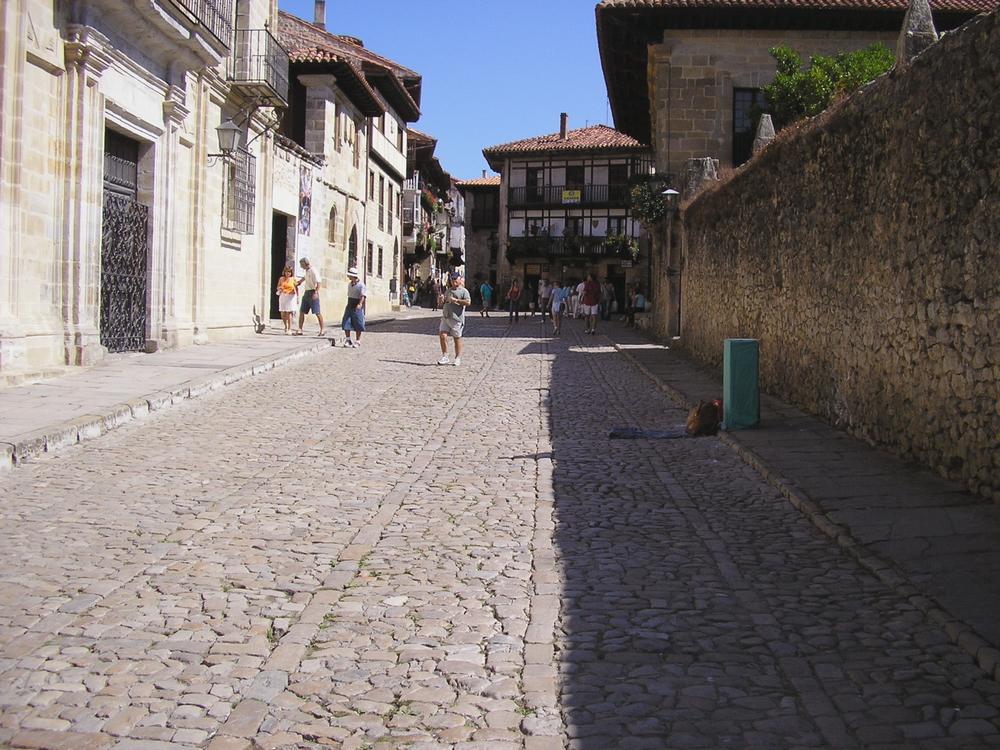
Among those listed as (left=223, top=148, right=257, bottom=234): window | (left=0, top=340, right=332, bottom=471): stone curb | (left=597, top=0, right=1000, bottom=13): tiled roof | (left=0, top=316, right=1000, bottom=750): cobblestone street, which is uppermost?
(left=597, top=0, right=1000, bottom=13): tiled roof

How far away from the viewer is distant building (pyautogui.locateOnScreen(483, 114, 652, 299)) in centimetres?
5941

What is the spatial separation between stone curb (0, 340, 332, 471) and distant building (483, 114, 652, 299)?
45709 millimetres

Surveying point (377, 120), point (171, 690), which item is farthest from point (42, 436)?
point (377, 120)

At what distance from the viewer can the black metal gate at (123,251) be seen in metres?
15.0

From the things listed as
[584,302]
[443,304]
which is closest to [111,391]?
[443,304]

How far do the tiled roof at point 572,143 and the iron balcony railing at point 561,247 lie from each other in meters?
4.98

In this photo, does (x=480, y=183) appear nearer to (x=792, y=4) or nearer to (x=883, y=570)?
(x=792, y=4)

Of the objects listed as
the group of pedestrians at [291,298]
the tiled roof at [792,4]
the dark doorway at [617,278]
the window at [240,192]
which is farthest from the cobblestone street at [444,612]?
the dark doorway at [617,278]

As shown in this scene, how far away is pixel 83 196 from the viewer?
13.1m

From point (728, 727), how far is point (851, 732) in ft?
1.21

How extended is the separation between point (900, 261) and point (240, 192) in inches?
592

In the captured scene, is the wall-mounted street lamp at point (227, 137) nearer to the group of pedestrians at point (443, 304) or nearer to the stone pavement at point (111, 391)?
the stone pavement at point (111, 391)

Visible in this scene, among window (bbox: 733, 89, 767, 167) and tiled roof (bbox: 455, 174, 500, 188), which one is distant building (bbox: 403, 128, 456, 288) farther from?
window (bbox: 733, 89, 767, 167)

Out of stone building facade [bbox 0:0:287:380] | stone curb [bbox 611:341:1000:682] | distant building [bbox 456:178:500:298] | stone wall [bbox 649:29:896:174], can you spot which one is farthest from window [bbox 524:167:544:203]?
stone curb [bbox 611:341:1000:682]
